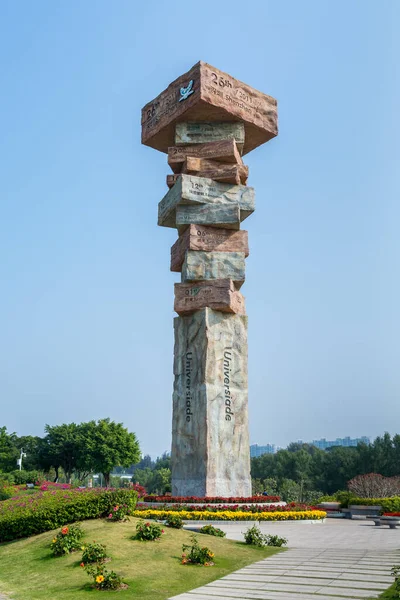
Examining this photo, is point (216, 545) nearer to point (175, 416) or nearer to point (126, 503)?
point (126, 503)

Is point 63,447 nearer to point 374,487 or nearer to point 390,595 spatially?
point 374,487

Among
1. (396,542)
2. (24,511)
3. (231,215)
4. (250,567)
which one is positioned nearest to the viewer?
(250,567)

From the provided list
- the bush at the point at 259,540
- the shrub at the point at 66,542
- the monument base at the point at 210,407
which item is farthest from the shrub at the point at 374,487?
the shrub at the point at 66,542

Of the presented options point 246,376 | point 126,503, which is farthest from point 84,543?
point 246,376

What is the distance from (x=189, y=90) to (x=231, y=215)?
17.8 ft

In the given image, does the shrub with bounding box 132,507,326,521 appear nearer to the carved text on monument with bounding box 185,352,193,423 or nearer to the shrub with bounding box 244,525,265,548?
the shrub with bounding box 244,525,265,548

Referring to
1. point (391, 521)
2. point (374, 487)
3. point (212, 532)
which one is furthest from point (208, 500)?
point (374, 487)

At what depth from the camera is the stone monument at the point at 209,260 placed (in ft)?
66.6

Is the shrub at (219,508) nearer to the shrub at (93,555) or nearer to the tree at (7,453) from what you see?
the shrub at (93,555)

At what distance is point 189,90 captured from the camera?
23.0 meters

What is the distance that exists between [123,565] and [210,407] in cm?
1103

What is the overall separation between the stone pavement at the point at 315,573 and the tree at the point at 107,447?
115ft

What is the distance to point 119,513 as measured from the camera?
1183cm

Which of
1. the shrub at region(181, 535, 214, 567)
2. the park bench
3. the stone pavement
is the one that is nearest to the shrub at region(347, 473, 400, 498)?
the park bench
